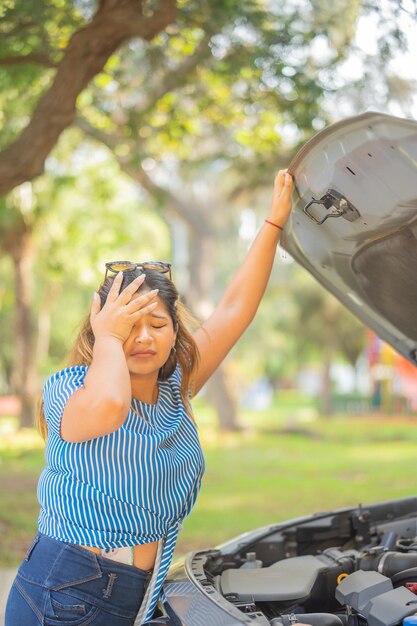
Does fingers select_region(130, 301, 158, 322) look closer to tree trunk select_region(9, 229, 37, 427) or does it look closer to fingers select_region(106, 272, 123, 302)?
fingers select_region(106, 272, 123, 302)

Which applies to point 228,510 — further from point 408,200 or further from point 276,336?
point 276,336

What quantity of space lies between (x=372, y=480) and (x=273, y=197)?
1178cm

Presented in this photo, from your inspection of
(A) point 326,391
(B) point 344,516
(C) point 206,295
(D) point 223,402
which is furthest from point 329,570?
(A) point 326,391

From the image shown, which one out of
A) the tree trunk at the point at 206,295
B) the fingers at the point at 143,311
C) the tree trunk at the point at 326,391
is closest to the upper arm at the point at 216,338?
the fingers at the point at 143,311

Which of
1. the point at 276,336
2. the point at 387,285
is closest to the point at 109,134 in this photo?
the point at 387,285

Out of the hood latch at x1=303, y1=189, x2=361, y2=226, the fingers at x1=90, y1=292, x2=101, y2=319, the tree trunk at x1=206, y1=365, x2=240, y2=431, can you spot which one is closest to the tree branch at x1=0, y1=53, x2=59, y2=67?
the hood latch at x1=303, y1=189, x2=361, y2=226

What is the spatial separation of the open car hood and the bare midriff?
1.26 m

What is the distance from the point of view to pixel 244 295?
288 cm

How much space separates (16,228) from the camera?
1566 cm

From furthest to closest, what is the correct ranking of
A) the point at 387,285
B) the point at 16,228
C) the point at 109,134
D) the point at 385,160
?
the point at 16,228, the point at 109,134, the point at 387,285, the point at 385,160

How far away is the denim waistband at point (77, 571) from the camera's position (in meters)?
2.15

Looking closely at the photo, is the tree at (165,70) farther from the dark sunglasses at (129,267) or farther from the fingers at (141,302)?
the fingers at (141,302)

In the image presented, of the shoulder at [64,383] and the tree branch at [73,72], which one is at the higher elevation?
the shoulder at [64,383]

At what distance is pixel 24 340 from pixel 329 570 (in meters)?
15.8
